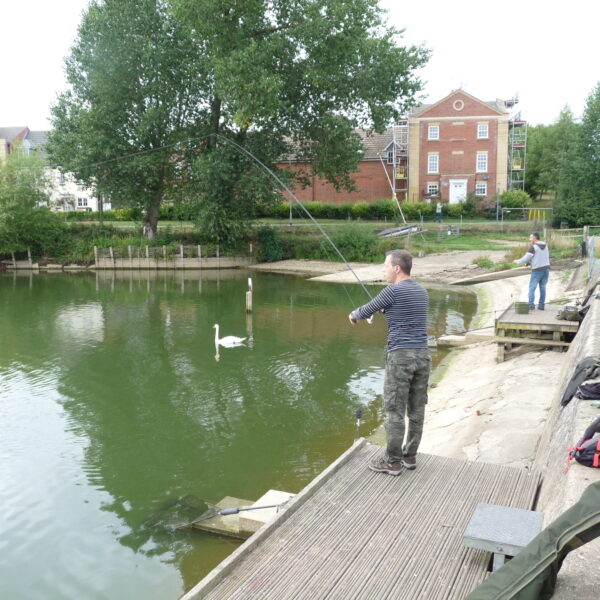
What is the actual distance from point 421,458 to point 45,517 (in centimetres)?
484

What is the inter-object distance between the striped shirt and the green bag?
2591 millimetres

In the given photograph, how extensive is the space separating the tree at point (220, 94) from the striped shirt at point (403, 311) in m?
25.1

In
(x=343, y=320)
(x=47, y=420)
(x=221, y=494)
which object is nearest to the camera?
(x=221, y=494)

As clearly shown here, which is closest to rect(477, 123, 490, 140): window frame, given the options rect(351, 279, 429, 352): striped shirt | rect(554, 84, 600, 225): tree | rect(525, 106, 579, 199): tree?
rect(554, 84, 600, 225): tree

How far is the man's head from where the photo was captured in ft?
19.0

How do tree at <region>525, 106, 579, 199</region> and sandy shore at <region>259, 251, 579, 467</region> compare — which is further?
tree at <region>525, 106, 579, 199</region>

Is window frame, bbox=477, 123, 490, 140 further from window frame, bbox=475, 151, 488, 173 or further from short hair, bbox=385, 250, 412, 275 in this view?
short hair, bbox=385, 250, 412, 275

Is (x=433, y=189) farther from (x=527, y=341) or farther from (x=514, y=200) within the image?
(x=527, y=341)

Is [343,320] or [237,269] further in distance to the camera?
[237,269]

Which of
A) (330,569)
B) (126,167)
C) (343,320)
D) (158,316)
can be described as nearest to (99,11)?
(126,167)

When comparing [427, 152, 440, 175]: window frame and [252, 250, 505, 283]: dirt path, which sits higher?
[427, 152, 440, 175]: window frame

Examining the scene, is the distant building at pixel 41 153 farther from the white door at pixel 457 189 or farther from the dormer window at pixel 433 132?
the white door at pixel 457 189

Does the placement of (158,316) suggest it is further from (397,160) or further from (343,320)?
(397,160)

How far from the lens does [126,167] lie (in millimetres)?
32969
